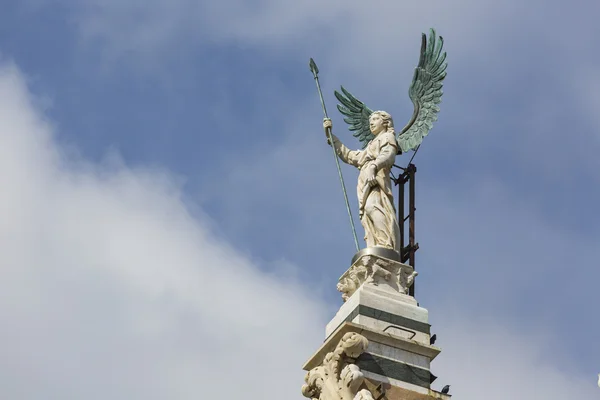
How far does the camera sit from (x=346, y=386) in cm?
1988

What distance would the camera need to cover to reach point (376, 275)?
21.6 m

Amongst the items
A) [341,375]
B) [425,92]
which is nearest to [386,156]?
[425,92]

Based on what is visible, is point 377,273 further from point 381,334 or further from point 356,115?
point 356,115

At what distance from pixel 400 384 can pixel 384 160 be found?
182 inches

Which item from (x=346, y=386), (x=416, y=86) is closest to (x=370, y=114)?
(x=416, y=86)

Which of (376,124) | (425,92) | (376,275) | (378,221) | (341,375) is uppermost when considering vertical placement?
(425,92)

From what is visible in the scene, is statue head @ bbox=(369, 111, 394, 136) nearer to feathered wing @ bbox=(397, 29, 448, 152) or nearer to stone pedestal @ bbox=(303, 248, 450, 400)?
feathered wing @ bbox=(397, 29, 448, 152)

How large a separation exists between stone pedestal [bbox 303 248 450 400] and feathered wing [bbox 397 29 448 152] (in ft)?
11.1

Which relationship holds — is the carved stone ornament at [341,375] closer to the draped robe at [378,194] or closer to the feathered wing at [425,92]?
the draped robe at [378,194]

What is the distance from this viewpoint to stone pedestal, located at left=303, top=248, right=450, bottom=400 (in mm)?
20281

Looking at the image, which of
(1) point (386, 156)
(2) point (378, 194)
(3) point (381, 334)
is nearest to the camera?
(3) point (381, 334)

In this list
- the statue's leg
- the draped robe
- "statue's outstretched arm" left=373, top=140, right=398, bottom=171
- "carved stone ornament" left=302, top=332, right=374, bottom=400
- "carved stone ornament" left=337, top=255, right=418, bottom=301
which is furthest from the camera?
"statue's outstretched arm" left=373, top=140, right=398, bottom=171

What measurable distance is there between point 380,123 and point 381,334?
494 centimetres

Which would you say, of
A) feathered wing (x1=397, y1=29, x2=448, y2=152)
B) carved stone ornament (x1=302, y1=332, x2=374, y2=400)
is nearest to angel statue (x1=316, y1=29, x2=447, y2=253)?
feathered wing (x1=397, y1=29, x2=448, y2=152)
